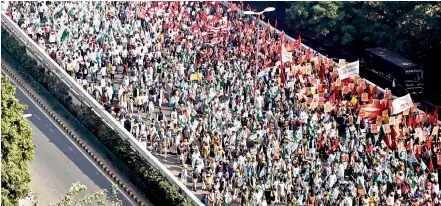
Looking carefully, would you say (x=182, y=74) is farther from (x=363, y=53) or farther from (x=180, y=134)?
(x=363, y=53)

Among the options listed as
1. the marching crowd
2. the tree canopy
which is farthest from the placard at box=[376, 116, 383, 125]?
the tree canopy

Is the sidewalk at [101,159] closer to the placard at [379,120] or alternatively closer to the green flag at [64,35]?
the green flag at [64,35]

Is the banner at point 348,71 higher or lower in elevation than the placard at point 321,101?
higher

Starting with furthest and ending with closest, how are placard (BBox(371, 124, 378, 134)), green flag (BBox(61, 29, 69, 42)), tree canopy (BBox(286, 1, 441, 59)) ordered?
tree canopy (BBox(286, 1, 441, 59))
green flag (BBox(61, 29, 69, 42))
placard (BBox(371, 124, 378, 134))

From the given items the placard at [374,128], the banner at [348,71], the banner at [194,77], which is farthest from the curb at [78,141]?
the banner at [348,71]

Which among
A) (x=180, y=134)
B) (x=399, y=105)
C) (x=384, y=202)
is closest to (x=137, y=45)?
(x=180, y=134)

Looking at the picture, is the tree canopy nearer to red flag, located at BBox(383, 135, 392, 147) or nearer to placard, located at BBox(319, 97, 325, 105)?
placard, located at BBox(319, 97, 325, 105)

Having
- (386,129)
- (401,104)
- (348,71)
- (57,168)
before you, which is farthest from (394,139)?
(57,168)
